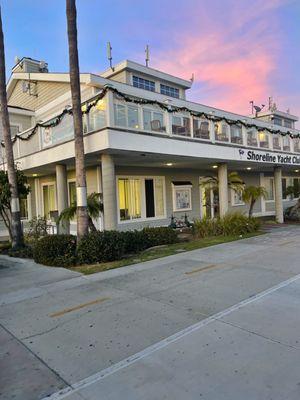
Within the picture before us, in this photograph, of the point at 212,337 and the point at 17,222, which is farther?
the point at 17,222

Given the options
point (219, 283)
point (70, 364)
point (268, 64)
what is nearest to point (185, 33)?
point (268, 64)

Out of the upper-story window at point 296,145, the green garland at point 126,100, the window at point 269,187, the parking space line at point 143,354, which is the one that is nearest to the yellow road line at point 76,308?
the parking space line at point 143,354

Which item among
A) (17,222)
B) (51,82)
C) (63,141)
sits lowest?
(17,222)

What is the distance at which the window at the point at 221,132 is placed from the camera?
1317 cm

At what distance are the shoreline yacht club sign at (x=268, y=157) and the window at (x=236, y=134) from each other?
512 millimetres

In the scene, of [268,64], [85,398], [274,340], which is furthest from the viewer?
[268,64]

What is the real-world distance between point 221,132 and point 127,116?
17.3ft

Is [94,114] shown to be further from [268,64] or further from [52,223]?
[268,64]

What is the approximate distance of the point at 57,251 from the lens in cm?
859

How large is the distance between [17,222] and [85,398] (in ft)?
31.1

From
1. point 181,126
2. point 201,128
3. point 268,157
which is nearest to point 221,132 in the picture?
point 201,128

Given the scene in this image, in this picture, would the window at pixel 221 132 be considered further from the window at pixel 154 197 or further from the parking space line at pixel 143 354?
the parking space line at pixel 143 354

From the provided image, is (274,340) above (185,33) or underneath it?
underneath

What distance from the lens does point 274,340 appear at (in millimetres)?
3625
